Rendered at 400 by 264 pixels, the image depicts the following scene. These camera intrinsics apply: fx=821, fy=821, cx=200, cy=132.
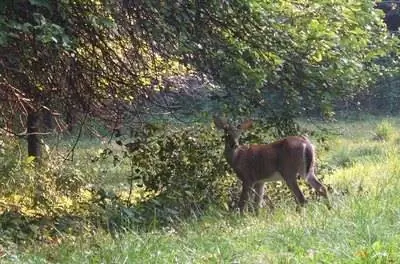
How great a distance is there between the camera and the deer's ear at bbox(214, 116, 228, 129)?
9.95 m

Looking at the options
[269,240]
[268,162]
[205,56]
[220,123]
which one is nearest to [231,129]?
[220,123]

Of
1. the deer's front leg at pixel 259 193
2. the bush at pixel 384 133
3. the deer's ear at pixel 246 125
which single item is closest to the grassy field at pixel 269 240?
the deer's front leg at pixel 259 193

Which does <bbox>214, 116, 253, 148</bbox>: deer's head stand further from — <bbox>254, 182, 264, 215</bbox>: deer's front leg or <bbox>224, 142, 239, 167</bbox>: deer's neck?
<bbox>254, 182, 264, 215</bbox>: deer's front leg

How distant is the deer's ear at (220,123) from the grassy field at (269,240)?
1.39 metres

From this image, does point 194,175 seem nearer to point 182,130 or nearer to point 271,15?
point 182,130

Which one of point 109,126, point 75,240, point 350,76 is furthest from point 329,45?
point 75,240

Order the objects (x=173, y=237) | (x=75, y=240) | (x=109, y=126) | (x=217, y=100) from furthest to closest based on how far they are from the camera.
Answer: (x=109, y=126) → (x=217, y=100) → (x=75, y=240) → (x=173, y=237)

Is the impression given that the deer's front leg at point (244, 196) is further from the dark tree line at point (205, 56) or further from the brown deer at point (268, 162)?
the dark tree line at point (205, 56)

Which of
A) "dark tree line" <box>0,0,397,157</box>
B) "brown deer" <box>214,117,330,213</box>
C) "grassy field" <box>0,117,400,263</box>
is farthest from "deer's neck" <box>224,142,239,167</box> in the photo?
"grassy field" <box>0,117,400,263</box>

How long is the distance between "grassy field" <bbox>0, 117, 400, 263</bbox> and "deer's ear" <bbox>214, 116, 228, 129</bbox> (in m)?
A: 1.39

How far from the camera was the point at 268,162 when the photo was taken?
33.4 ft

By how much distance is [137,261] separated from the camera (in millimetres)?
5953

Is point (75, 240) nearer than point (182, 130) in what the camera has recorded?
Yes

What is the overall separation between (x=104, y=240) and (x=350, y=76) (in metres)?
3.86
